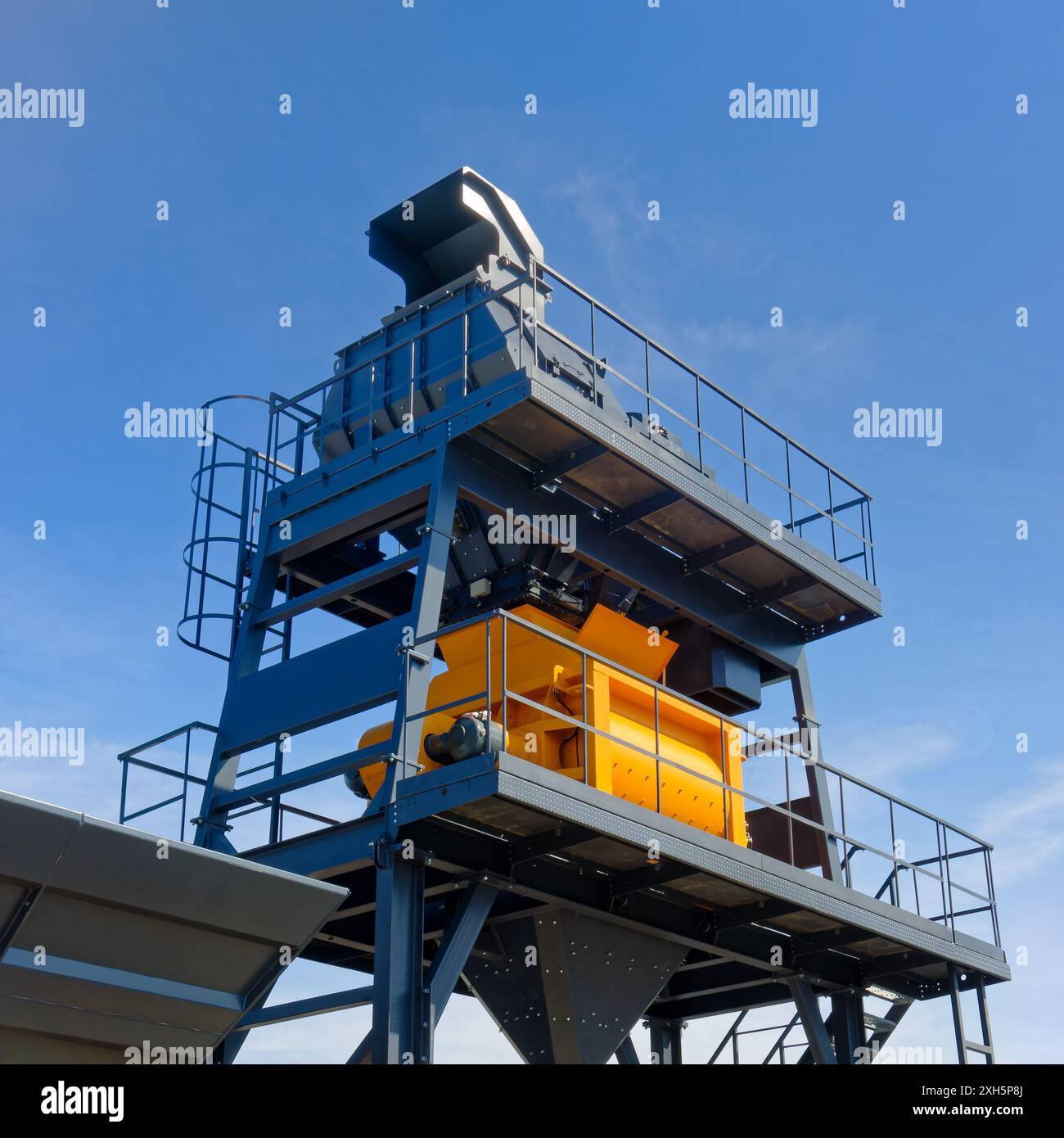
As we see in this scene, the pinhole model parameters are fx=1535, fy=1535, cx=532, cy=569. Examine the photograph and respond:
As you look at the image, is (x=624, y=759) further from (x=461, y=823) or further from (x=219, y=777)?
(x=219, y=777)

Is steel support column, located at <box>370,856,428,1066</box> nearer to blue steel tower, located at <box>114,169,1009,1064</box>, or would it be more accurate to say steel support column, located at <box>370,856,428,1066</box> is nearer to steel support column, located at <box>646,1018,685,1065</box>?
blue steel tower, located at <box>114,169,1009,1064</box>

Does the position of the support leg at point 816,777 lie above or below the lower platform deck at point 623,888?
above

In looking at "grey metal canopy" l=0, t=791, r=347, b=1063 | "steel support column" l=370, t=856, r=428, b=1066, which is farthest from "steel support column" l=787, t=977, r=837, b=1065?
"grey metal canopy" l=0, t=791, r=347, b=1063

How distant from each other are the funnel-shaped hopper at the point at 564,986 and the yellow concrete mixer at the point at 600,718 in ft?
4.67

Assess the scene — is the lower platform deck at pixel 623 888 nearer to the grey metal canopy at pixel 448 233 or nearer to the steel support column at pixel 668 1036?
the steel support column at pixel 668 1036

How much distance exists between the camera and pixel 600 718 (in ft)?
48.0

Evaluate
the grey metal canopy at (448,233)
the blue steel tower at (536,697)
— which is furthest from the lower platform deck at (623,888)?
the grey metal canopy at (448,233)

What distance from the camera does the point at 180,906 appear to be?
32.5 ft

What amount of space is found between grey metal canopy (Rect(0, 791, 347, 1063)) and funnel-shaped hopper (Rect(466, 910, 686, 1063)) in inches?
175

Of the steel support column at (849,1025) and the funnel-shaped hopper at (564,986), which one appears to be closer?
the funnel-shaped hopper at (564,986)

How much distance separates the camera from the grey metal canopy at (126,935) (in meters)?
9.27

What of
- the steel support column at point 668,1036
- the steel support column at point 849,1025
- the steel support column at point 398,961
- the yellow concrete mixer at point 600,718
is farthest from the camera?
the steel support column at point 668,1036
